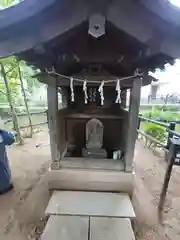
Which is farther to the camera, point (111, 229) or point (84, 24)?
point (111, 229)

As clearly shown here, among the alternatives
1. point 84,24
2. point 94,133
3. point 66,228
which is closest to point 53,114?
point 94,133

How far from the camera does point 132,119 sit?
6.87 ft

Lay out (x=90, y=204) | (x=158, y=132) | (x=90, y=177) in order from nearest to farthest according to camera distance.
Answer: (x=90, y=204) < (x=90, y=177) < (x=158, y=132)

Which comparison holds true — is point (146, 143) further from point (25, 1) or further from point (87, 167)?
point (25, 1)

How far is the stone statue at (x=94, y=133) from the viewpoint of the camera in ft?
8.21

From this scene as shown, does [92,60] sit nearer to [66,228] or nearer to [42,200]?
[66,228]

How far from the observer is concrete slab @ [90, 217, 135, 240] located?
5.43 feet

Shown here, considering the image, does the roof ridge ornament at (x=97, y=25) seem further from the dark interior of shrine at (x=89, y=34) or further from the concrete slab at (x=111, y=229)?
the concrete slab at (x=111, y=229)

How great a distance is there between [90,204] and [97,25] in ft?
5.52

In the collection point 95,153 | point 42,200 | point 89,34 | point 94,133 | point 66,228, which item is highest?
point 89,34

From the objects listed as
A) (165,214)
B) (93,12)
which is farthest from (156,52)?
(165,214)

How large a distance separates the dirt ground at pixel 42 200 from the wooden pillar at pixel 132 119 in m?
0.69

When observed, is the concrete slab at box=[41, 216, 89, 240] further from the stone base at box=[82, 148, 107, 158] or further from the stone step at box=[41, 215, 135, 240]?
the stone base at box=[82, 148, 107, 158]

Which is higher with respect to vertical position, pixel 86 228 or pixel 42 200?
pixel 86 228
